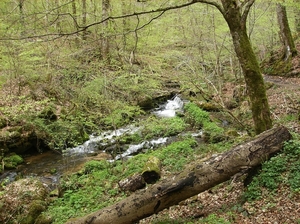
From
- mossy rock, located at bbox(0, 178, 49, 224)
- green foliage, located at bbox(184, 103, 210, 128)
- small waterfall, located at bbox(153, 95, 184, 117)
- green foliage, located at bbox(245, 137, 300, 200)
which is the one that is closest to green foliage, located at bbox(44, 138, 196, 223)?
mossy rock, located at bbox(0, 178, 49, 224)

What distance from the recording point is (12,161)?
11.0 meters

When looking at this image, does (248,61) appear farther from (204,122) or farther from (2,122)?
(2,122)

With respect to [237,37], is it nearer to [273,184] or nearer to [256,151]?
[256,151]

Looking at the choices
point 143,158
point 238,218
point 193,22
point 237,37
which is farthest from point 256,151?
point 193,22

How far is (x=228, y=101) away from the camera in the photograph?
16078 mm

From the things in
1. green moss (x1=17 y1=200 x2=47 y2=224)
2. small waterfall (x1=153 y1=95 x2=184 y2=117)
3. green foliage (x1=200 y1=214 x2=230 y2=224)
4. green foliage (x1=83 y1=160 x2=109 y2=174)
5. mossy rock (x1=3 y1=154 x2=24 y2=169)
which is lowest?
green moss (x1=17 y1=200 x2=47 y2=224)

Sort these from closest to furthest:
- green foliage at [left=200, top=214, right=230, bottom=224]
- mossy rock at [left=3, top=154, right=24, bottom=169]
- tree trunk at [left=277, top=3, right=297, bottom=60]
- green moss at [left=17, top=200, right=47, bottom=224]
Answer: green foliage at [left=200, top=214, right=230, bottom=224] → green moss at [left=17, top=200, right=47, bottom=224] → mossy rock at [left=3, top=154, right=24, bottom=169] → tree trunk at [left=277, top=3, right=297, bottom=60]

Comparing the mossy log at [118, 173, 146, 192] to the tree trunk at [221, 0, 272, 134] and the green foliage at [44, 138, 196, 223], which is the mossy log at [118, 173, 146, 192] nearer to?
the green foliage at [44, 138, 196, 223]

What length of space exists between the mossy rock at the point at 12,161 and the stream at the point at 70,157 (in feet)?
0.78

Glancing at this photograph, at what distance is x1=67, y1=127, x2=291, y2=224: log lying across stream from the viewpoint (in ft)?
17.5

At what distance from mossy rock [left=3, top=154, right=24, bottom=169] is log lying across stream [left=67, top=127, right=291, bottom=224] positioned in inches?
267

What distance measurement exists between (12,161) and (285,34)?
1655cm

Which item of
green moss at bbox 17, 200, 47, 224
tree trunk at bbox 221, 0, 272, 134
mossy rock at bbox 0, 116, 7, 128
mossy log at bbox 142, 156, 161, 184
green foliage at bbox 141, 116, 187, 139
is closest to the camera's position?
tree trunk at bbox 221, 0, 272, 134

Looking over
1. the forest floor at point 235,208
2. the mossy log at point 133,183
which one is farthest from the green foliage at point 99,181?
the forest floor at point 235,208
